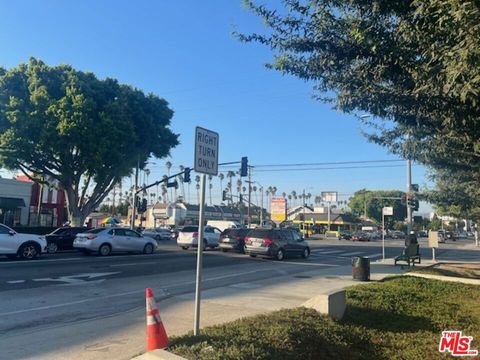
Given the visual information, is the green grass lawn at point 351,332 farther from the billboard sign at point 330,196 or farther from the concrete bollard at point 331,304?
the billboard sign at point 330,196

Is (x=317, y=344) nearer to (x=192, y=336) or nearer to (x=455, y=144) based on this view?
(x=192, y=336)

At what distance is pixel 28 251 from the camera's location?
19.8 metres

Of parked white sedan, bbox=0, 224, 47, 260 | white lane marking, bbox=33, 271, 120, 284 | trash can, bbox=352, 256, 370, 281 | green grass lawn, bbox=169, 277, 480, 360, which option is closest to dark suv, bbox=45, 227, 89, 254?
parked white sedan, bbox=0, 224, 47, 260

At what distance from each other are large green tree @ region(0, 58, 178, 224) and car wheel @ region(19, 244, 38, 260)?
9959 millimetres

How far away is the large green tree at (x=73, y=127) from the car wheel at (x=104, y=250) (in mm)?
7669

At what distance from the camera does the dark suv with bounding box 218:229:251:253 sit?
27.8 metres

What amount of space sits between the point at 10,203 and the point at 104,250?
69.2 ft

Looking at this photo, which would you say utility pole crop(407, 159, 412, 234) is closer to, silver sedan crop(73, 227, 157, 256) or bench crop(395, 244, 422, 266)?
bench crop(395, 244, 422, 266)

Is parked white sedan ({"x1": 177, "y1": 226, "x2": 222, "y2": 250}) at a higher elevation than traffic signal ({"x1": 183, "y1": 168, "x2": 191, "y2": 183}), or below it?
below

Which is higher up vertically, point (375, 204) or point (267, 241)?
point (375, 204)

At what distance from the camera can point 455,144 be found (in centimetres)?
1064

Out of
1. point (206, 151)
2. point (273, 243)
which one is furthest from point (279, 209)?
point (206, 151)

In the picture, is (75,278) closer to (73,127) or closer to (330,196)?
(73,127)

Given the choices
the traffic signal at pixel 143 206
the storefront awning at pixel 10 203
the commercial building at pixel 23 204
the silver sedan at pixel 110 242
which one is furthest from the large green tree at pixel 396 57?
the storefront awning at pixel 10 203
